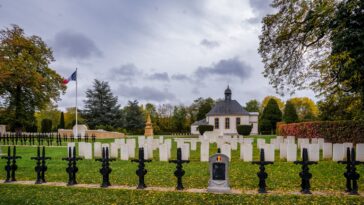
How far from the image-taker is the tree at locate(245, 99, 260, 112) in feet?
253

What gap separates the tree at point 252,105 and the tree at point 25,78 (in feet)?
163

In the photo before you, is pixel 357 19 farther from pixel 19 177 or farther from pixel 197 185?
pixel 19 177

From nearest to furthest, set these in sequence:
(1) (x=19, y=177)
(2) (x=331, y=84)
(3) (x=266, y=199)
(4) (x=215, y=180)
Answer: (3) (x=266, y=199)
(4) (x=215, y=180)
(1) (x=19, y=177)
(2) (x=331, y=84)

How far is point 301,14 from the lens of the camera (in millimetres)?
16859

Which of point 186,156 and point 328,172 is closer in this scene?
point 328,172

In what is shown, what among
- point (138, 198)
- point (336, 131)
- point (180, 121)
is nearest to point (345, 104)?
point (336, 131)

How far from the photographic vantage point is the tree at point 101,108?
48.5 meters

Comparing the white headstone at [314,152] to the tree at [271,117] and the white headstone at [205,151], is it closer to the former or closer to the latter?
the white headstone at [205,151]

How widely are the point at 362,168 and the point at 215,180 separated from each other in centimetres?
692

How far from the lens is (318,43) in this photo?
1675cm

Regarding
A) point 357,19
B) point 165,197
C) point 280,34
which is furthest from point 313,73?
point 165,197

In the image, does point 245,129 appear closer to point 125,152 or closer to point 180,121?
point 180,121

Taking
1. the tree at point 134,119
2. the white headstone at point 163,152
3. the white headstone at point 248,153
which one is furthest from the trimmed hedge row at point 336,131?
the tree at point 134,119

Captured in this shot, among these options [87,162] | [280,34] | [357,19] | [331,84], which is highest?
[280,34]
